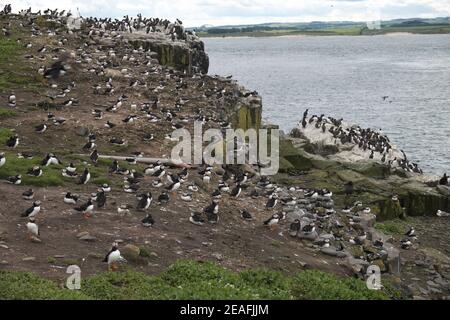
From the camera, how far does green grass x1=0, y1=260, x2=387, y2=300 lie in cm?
1370

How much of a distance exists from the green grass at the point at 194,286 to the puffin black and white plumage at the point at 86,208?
169 inches

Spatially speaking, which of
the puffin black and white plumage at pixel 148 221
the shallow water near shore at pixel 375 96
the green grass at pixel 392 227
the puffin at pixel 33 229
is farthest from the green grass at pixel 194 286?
the shallow water near shore at pixel 375 96

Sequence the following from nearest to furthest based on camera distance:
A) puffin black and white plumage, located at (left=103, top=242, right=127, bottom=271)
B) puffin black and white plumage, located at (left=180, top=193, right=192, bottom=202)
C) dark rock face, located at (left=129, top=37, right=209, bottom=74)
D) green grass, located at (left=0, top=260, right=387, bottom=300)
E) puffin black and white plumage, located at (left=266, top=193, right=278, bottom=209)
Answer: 1. green grass, located at (left=0, top=260, right=387, bottom=300)
2. puffin black and white plumage, located at (left=103, top=242, right=127, bottom=271)
3. puffin black and white plumage, located at (left=180, top=193, right=192, bottom=202)
4. puffin black and white plumage, located at (left=266, top=193, right=278, bottom=209)
5. dark rock face, located at (left=129, top=37, right=209, bottom=74)

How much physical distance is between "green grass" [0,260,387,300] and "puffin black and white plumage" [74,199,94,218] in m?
4.29

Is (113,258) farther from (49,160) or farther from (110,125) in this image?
(110,125)

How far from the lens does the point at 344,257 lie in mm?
21297

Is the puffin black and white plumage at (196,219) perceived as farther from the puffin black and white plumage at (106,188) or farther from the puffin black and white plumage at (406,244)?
the puffin black and white plumage at (406,244)

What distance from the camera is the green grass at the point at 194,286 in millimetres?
13695

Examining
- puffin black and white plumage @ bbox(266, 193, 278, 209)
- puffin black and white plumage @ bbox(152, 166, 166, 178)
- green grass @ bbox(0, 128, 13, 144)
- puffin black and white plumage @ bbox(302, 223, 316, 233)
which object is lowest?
puffin black and white plumage @ bbox(302, 223, 316, 233)

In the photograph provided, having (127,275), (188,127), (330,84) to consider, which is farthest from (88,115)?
(330,84)

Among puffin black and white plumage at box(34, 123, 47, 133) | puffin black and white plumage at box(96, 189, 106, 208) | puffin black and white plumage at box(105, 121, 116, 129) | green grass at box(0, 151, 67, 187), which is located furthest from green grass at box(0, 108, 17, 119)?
puffin black and white plumage at box(96, 189, 106, 208)

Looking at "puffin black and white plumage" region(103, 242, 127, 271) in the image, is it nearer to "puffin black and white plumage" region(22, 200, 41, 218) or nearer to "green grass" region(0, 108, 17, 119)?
"puffin black and white plumage" region(22, 200, 41, 218)

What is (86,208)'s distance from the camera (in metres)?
19.5

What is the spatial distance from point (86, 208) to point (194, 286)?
6.22 meters
